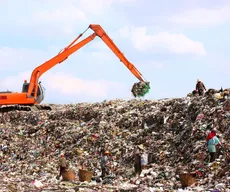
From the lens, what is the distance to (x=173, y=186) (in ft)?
37.3

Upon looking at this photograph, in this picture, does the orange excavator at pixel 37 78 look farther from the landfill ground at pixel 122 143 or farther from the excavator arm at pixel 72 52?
the landfill ground at pixel 122 143

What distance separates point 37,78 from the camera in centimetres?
2386

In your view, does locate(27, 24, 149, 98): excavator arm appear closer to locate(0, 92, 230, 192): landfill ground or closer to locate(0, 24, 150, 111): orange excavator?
locate(0, 24, 150, 111): orange excavator

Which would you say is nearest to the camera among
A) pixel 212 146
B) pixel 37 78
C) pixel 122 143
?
pixel 212 146

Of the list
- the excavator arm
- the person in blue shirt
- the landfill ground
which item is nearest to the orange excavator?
the excavator arm

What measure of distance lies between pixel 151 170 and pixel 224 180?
117 inches

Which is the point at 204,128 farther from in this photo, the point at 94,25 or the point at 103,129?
the point at 94,25

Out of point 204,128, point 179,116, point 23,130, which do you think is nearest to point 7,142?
point 23,130

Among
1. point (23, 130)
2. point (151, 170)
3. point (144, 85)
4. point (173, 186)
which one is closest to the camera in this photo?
point (173, 186)

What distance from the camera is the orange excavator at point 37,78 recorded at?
23.2 meters

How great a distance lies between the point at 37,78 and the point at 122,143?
954cm

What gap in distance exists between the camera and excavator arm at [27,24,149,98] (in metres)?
23.6

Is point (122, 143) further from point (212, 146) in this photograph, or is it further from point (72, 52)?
point (72, 52)

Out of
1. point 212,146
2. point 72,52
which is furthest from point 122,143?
point 72,52
